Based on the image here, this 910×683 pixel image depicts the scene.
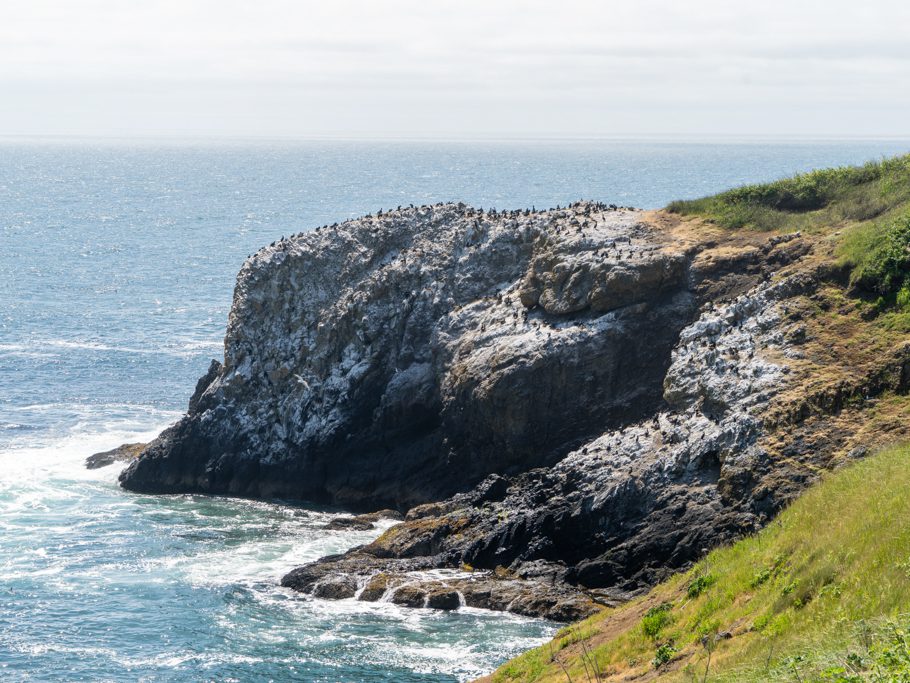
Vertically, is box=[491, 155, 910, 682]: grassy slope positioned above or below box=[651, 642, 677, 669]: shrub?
above

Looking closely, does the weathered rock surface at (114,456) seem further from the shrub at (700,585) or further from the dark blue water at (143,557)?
the shrub at (700,585)

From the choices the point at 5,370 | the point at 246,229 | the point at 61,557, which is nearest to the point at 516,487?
the point at 61,557

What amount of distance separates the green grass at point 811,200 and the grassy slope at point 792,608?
11.1 m

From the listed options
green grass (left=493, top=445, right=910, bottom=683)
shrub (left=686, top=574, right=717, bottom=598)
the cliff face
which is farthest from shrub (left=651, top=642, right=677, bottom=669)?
the cliff face

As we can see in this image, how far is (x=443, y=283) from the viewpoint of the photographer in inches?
2192

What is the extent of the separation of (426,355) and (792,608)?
108 ft

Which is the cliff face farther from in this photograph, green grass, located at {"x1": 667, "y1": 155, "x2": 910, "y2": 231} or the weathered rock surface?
green grass, located at {"x1": 667, "y1": 155, "x2": 910, "y2": 231}

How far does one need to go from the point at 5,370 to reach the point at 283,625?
45.8 meters

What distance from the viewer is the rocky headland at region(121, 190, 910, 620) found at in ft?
126

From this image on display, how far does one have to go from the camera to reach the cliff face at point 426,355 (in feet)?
156

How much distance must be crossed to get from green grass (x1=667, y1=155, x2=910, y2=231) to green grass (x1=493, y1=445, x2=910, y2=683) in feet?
67.7

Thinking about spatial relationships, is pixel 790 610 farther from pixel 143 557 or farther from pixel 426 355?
pixel 426 355

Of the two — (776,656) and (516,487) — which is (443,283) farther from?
(776,656)

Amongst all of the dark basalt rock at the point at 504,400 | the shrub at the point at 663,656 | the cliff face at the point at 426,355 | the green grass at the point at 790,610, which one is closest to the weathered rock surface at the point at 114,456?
the dark basalt rock at the point at 504,400
